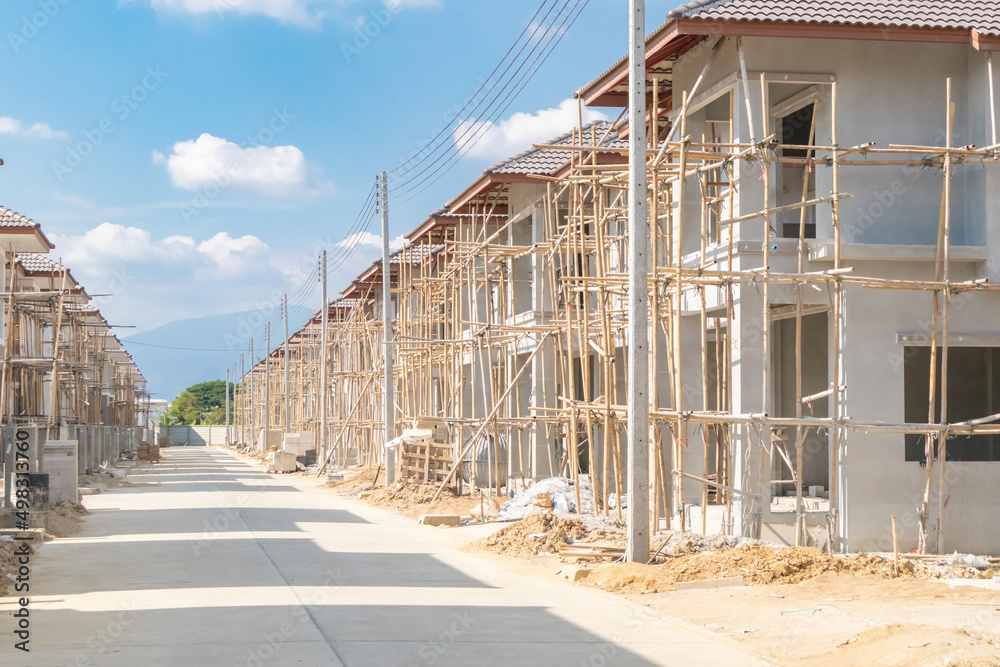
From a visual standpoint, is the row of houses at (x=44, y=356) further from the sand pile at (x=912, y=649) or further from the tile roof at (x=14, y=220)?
the sand pile at (x=912, y=649)

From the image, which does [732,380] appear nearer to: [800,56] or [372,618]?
[800,56]

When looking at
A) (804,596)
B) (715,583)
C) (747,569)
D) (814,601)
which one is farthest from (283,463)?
(814,601)

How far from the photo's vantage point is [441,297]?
34219 mm

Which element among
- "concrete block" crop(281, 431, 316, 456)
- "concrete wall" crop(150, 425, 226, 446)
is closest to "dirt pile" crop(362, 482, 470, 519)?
"concrete block" crop(281, 431, 316, 456)

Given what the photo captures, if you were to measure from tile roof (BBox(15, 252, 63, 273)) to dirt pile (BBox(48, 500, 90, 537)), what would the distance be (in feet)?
53.7

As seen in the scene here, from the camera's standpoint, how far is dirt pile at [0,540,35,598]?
488 inches

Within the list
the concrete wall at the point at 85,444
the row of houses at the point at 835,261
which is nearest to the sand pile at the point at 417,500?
the row of houses at the point at 835,261

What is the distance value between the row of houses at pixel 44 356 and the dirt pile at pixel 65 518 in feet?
2.90

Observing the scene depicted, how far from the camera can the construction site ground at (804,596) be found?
9234mm

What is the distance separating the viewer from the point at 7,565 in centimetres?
1378

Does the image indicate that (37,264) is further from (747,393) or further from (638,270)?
(638,270)

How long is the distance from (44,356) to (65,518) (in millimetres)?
18851

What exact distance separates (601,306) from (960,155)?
5.82 metres

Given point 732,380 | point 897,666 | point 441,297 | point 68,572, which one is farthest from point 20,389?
point 897,666
